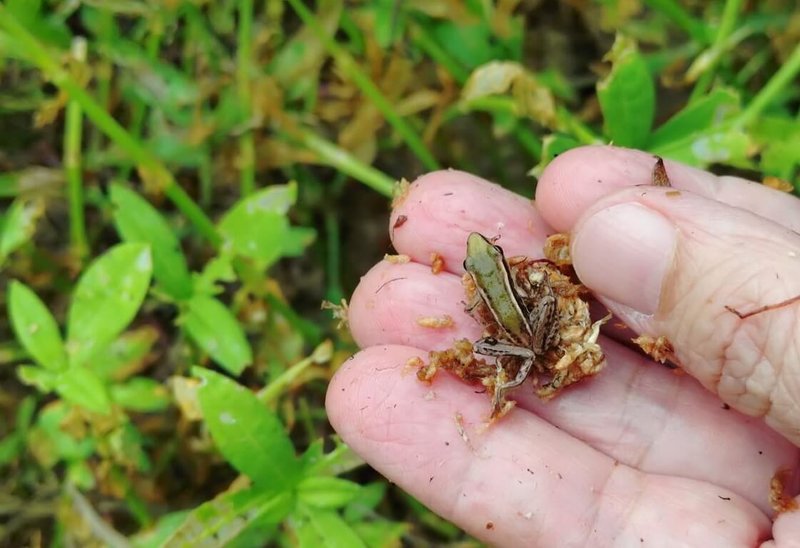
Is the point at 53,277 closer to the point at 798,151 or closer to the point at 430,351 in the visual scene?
the point at 430,351

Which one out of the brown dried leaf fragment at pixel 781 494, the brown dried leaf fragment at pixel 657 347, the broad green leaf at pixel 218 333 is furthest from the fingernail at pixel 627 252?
the broad green leaf at pixel 218 333

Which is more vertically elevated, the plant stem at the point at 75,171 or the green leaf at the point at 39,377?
the plant stem at the point at 75,171

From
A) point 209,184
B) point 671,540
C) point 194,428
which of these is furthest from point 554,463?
point 209,184

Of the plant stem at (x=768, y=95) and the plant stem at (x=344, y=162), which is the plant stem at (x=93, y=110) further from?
the plant stem at (x=768, y=95)

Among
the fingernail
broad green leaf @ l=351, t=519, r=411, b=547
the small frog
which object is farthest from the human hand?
broad green leaf @ l=351, t=519, r=411, b=547

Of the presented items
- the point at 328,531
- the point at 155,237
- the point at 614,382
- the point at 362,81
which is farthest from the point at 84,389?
the point at 614,382
